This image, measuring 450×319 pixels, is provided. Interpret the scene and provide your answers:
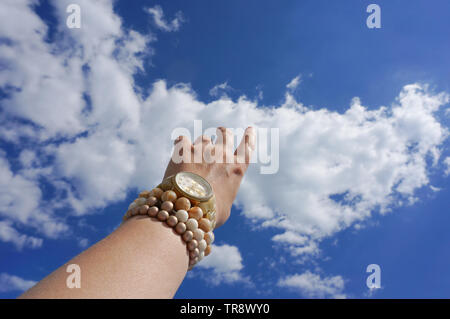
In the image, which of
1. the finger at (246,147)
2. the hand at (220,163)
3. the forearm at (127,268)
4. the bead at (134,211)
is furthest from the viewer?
the finger at (246,147)

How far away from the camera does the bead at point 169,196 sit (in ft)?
7.43

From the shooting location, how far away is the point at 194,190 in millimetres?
2414

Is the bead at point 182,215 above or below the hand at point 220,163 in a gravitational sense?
below

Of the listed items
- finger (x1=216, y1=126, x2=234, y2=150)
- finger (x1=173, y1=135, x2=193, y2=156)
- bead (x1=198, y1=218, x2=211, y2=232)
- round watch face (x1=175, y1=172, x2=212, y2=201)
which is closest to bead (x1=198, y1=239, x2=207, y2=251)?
bead (x1=198, y1=218, x2=211, y2=232)

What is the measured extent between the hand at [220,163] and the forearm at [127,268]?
906mm

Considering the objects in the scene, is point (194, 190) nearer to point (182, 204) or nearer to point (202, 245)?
point (182, 204)

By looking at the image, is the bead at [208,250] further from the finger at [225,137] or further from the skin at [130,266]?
the finger at [225,137]

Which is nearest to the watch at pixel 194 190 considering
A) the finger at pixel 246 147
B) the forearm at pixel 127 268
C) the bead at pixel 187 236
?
the bead at pixel 187 236
